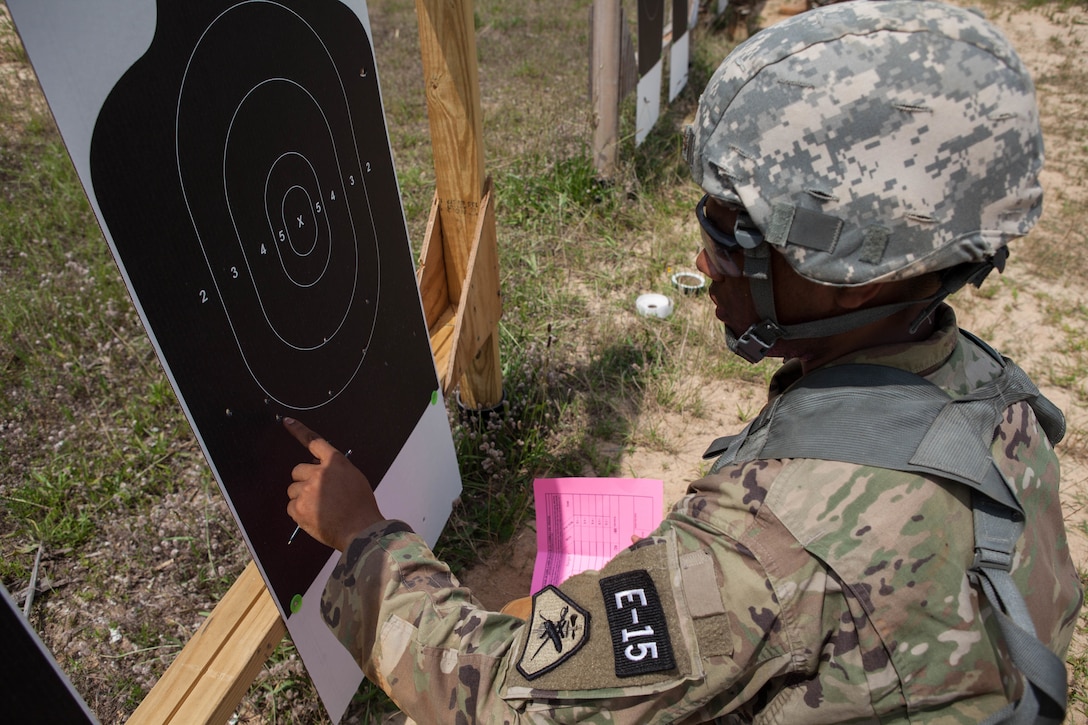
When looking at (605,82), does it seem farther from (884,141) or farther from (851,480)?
(851,480)

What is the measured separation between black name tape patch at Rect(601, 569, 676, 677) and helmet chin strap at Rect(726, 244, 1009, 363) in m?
0.41

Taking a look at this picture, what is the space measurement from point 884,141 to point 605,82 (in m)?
3.19

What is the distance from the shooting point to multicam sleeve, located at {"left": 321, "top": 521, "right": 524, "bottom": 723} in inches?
43.3

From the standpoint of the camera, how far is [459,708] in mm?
1094

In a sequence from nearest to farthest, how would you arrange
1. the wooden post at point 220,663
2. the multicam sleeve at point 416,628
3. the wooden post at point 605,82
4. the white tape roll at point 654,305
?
the multicam sleeve at point 416,628 < the wooden post at point 220,663 < the white tape roll at point 654,305 < the wooden post at point 605,82

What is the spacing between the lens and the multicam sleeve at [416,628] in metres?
1.10

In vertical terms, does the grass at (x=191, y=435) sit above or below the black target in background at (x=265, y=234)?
below

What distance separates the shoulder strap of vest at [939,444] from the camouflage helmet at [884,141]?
0.18 m

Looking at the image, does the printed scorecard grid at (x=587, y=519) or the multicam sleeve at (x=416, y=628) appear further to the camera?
the printed scorecard grid at (x=587, y=519)

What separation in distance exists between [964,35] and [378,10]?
27.1ft

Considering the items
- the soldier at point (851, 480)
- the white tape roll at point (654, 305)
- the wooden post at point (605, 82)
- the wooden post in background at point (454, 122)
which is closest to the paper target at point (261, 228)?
the wooden post in background at point (454, 122)

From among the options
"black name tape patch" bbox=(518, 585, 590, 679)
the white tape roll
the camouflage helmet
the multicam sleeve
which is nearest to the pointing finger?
the multicam sleeve

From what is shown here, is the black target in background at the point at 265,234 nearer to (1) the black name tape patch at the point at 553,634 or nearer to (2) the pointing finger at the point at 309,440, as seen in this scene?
(2) the pointing finger at the point at 309,440

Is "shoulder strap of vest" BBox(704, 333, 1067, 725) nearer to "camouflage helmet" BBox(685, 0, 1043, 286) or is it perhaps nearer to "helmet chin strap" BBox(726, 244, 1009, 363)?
"helmet chin strap" BBox(726, 244, 1009, 363)
